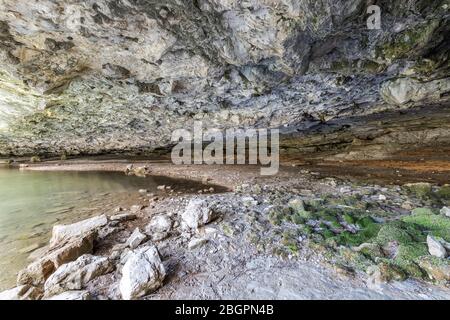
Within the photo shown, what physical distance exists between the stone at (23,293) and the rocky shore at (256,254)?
0.01 metres

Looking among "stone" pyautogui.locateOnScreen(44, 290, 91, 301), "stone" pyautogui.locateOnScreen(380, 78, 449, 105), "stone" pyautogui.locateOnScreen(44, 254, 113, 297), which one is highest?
"stone" pyautogui.locateOnScreen(380, 78, 449, 105)

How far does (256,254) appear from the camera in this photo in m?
3.97

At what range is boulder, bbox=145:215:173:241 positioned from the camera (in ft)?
15.0

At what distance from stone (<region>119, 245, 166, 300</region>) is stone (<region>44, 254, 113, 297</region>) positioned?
0.54m

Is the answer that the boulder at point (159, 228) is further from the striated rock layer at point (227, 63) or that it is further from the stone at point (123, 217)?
the striated rock layer at point (227, 63)

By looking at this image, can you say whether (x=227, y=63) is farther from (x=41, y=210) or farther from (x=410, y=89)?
(x=41, y=210)

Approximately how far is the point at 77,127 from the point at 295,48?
13.5 m

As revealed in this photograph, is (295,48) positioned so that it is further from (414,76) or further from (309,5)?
(414,76)

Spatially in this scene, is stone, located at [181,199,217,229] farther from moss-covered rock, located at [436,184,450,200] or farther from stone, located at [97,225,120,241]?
moss-covered rock, located at [436,184,450,200]

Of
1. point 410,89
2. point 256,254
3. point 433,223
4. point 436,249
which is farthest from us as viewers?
point 410,89

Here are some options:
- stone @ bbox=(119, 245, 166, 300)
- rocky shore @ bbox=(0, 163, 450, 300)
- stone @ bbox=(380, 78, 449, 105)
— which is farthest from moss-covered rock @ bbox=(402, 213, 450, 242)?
stone @ bbox=(119, 245, 166, 300)

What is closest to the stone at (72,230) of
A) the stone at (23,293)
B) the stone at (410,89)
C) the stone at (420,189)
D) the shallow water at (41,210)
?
the shallow water at (41,210)

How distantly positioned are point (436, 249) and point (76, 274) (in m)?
5.66

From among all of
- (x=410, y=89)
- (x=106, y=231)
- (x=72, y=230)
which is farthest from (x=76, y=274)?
(x=410, y=89)
